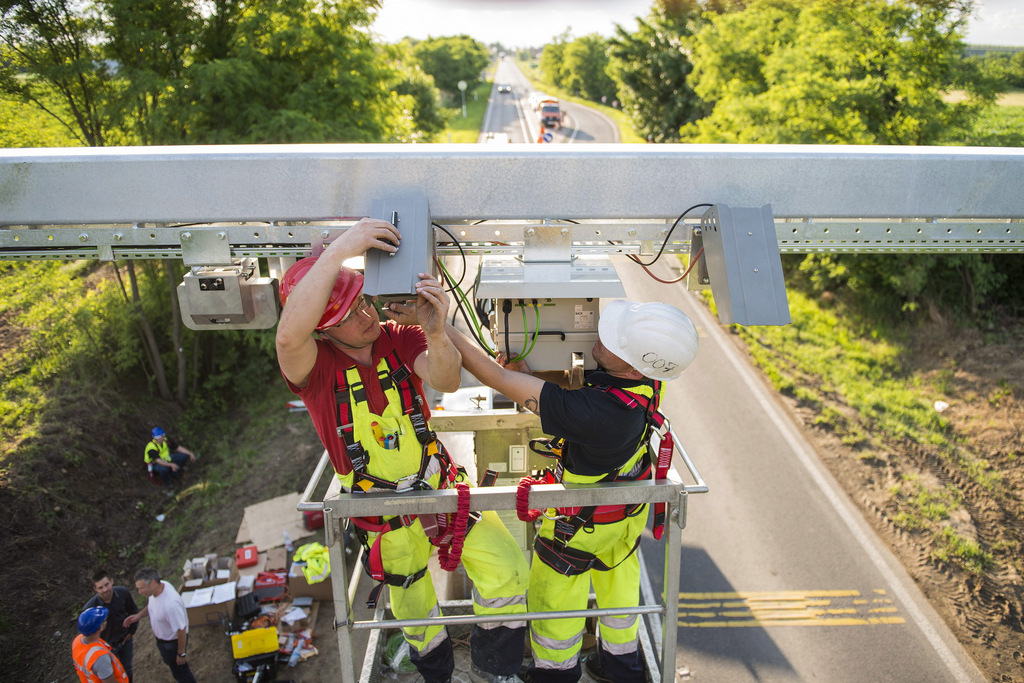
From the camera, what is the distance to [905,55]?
13.9m

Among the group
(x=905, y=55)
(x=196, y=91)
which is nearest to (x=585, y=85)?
(x=905, y=55)

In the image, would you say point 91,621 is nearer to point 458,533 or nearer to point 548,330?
point 458,533

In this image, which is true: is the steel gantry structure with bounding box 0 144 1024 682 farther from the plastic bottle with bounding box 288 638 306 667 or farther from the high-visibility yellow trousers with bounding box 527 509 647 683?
the plastic bottle with bounding box 288 638 306 667

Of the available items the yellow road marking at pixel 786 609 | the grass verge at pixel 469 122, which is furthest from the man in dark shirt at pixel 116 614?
the grass verge at pixel 469 122

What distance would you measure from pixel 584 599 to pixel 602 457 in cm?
112

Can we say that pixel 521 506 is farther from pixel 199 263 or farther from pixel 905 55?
pixel 905 55

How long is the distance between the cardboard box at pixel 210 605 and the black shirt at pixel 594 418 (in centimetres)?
649

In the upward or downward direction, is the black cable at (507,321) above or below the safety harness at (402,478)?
above

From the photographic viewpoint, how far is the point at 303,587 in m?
8.19

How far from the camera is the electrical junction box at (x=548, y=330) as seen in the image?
13.0 ft

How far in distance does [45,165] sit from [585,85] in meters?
70.5

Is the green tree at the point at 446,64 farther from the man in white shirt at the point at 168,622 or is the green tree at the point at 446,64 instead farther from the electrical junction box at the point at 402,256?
the electrical junction box at the point at 402,256

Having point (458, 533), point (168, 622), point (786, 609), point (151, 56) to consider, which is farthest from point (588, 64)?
point (458, 533)

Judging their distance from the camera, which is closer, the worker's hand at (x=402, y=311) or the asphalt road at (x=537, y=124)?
the worker's hand at (x=402, y=311)
